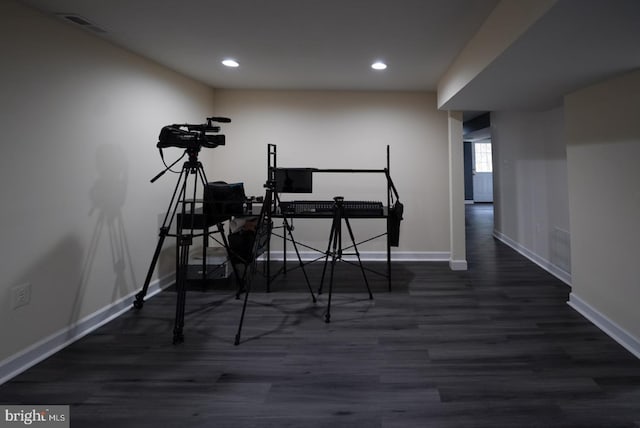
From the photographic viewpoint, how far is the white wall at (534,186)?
3.33m

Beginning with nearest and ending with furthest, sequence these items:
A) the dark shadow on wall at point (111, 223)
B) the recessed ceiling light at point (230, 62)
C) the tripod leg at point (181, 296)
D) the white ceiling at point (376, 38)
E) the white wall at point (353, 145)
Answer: the white ceiling at point (376, 38)
the tripod leg at point (181, 296)
the dark shadow on wall at point (111, 223)
the recessed ceiling light at point (230, 62)
the white wall at point (353, 145)

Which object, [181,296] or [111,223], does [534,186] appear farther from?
[111,223]

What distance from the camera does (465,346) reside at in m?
2.02

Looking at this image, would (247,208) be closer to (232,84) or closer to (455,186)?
(232,84)

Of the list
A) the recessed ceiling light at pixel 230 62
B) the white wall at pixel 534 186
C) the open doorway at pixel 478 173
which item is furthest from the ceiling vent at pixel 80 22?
the open doorway at pixel 478 173

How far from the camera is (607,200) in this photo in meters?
2.16

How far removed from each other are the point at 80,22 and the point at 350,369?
115 inches

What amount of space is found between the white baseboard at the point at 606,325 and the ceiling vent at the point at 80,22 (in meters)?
4.20

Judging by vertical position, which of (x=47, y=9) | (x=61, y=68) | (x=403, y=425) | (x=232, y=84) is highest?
(x=232, y=84)

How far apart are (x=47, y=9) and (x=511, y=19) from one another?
2.81 metres

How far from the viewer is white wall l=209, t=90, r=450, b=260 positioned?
13.1 ft

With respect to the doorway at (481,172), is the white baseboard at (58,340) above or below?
below

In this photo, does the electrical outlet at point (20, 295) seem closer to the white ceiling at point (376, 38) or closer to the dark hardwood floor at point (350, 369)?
the dark hardwood floor at point (350, 369)

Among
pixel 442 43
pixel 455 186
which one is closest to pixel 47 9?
pixel 442 43
